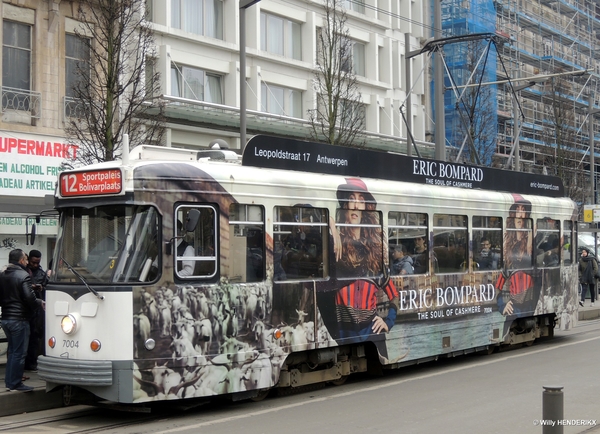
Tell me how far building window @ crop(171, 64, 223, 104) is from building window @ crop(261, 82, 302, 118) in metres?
2.03

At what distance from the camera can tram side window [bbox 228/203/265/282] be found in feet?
32.0

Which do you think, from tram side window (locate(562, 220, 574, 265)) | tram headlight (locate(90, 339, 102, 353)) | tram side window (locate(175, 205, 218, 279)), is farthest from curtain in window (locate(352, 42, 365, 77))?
tram headlight (locate(90, 339, 102, 353))

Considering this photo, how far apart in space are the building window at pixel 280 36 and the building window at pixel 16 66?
10390mm

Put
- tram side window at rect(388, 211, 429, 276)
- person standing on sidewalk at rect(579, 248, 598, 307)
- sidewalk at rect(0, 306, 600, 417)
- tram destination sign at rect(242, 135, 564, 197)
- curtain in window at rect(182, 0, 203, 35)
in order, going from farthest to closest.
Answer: curtain in window at rect(182, 0, 203, 35) < person standing on sidewalk at rect(579, 248, 598, 307) < tram side window at rect(388, 211, 429, 276) < tram destination sign at rect(242, 135, 564, 197) < sidewalk at rect(0, 306, 600, 417)

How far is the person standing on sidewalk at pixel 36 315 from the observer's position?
11.3m

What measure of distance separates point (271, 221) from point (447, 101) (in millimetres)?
33301

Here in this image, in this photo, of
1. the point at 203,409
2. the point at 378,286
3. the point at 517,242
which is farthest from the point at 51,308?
the point at 517,242

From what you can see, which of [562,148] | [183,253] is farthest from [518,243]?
[562,148]

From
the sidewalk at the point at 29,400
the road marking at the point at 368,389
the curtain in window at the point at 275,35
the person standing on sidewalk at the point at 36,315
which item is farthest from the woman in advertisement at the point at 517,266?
the curtain in window at the point at 275,35

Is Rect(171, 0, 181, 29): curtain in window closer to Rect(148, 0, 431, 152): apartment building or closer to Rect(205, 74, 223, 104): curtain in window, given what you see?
Rect(148, 0, 431, 152): apartment building

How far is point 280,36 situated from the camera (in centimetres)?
3064

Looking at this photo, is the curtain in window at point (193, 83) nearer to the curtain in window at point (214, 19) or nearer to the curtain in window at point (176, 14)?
the curtain in window at point (176, 14)

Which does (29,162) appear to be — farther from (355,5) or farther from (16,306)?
(355,5)

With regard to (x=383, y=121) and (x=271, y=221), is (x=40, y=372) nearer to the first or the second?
(x=271, y=221)
